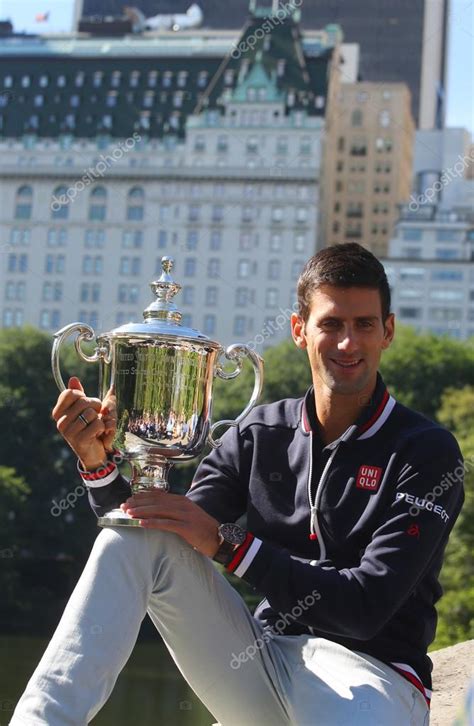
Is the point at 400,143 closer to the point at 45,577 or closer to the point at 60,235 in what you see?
the point at 60,235

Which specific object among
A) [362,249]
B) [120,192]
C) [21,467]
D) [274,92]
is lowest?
[21,467]

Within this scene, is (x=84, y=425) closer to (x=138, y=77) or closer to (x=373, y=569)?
(x=373, y=569)

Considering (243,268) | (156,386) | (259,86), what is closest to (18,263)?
(243,268)

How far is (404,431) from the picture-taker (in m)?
3.64

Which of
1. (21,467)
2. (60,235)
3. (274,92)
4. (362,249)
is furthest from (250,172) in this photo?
(362,249)

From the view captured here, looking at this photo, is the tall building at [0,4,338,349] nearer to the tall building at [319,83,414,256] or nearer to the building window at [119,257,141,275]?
the building window at [119,257,141,275]

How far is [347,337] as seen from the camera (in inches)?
145

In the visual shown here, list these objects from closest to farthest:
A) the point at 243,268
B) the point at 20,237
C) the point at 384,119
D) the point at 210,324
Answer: the point at 210,324, the point at 243,268, the point at 20,237, the point at 384,119

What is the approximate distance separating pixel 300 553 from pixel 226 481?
0.32 m

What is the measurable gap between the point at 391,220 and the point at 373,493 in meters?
87.9

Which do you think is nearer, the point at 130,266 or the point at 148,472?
the point at 148,472

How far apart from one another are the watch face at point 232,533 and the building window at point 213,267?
7153 centimetres

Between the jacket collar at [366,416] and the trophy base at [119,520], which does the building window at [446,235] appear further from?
the trophy base at [119,520]

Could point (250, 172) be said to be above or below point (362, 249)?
above
